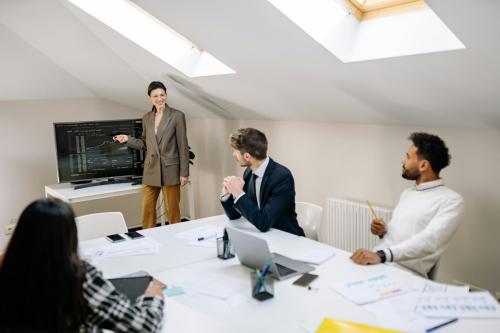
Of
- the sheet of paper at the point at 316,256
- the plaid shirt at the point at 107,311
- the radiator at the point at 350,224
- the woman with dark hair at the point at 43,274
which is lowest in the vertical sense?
the radiator at the point at 350,224

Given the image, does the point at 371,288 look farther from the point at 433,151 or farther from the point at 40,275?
the point at 40,275

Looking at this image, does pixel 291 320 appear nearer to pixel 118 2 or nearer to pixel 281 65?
pixel 281 65

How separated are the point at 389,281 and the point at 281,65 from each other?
1639 mm

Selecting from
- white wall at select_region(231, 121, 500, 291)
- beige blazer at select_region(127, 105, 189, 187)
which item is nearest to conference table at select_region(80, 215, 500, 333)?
white wall at select_region(231, 121, 500, 291)

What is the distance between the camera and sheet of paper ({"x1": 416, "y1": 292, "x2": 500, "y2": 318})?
1619 mm

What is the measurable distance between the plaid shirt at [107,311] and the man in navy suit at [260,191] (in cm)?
124

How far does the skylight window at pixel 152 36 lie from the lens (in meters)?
3.71

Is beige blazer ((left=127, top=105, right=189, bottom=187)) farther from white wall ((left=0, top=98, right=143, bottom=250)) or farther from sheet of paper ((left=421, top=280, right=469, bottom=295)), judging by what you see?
sheet of paper ((left=421, top=280, right=469, bottom=295))

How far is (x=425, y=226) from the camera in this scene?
8.21 ft

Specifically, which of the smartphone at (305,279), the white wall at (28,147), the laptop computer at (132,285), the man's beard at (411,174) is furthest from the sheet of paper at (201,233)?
the white wall at (28,147)

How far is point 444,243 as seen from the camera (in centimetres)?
239

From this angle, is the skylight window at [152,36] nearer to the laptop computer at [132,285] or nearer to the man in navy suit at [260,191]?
the man in navy suit at [260,191]

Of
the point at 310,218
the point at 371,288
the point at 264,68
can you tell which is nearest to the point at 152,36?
the point at 264,68

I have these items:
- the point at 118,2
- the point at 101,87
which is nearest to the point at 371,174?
the point at 118,2
